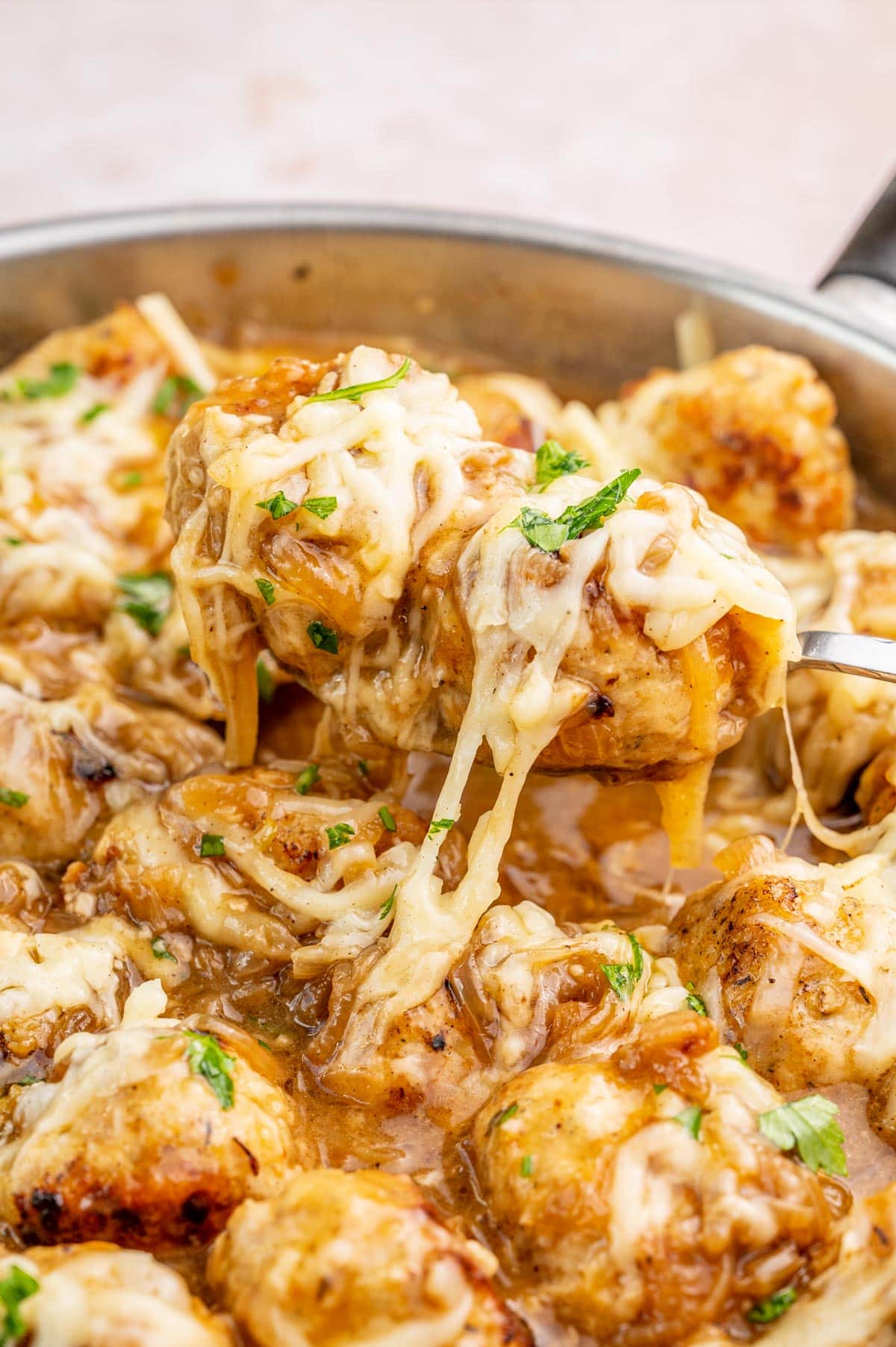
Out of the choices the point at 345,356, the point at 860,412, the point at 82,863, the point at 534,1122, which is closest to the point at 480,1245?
the point at 534,1122

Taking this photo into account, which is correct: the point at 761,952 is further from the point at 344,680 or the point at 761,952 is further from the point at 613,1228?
the point at 344,680

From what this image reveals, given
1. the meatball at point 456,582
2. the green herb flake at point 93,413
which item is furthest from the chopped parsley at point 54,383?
the meatball at point 456,582

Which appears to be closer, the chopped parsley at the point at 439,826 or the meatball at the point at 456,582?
the meatball at the point at 456,582

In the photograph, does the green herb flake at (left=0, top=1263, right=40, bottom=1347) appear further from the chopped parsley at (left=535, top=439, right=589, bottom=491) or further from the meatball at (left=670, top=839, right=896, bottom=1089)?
the chopped parsley at (left=535, top=439, right=589, bottom=491)

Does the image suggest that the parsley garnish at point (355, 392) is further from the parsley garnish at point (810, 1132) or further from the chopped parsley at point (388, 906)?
the parsley garnish at point (810, 1132)

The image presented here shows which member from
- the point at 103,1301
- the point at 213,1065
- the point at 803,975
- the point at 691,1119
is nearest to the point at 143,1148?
the point at 213,1065
